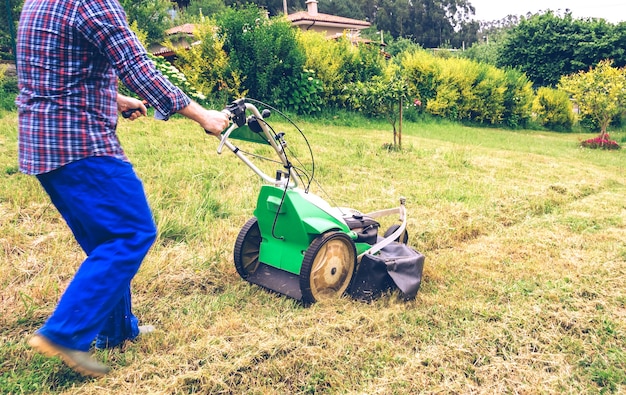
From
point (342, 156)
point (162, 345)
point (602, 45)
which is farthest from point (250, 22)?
point (602, 45)

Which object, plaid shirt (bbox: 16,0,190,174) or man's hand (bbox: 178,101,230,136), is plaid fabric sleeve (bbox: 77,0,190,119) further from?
man's hand (bbox: 178,101,230,136)

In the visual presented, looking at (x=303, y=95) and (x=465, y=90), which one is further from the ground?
(x=303, y=95)

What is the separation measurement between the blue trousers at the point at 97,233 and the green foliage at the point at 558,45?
2744 centimetres

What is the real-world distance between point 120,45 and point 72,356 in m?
1.21

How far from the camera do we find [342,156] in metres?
7.74

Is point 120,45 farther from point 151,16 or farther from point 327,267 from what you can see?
point 151,16

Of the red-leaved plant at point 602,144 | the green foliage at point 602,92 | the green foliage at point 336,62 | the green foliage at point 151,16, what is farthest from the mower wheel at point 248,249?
the green foliage at point 151,16

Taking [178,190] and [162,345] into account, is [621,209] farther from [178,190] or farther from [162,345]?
[162,345]

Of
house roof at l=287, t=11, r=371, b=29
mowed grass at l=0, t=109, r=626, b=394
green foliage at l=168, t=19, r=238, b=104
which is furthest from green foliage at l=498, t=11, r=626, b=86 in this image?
mowed grass at l=0, t=109, r=626, b=394

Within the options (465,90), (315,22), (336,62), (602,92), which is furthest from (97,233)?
(315,22)

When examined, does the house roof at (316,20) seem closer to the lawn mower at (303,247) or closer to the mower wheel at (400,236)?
the mower wheel at (400,236)

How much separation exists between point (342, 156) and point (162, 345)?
541 centimetres

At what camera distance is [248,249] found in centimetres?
339

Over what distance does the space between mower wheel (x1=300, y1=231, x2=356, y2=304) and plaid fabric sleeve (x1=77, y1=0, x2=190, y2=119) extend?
1275 mm
